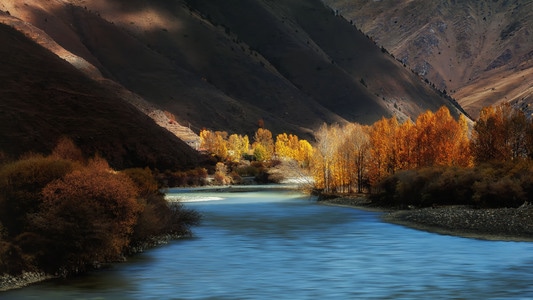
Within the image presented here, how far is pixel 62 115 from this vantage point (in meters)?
96.1

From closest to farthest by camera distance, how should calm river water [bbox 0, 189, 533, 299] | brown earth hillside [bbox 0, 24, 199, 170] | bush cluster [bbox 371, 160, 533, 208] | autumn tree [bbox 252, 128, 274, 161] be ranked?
calm river water [bbox 0, 189, 533, 299]
bush cluster [bbox 371, 160, 533, 208]
brown earth hillside [bbox 0, 24, 199, 170]
autumn tree [bbox 252, 128, 274, 161]

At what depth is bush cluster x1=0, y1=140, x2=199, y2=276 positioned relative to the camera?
27.4m

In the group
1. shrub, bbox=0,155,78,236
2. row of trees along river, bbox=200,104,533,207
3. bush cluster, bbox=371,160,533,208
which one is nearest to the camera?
shrub, bbox=0,155,78,236

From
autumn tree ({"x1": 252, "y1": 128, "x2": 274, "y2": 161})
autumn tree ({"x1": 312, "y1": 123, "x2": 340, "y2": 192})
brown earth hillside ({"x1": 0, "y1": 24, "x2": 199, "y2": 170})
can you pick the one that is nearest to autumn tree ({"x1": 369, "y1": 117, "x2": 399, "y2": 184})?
autumn tree ({"x1": 312, "y1": 123, "x2": 340, "y2": 192})

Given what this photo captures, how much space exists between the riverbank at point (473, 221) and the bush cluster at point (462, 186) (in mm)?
2059

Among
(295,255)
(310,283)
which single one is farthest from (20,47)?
(310,283)

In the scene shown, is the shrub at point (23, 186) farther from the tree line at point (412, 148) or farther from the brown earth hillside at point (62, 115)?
the brown earth hillside at point (62, 115)

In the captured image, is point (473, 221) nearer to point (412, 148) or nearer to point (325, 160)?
point (412, 148)

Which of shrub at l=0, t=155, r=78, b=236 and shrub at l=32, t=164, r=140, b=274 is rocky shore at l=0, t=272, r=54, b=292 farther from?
shrub at l=0, t=155, r=78, b=236

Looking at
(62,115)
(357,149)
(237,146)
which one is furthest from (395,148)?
(237,146)

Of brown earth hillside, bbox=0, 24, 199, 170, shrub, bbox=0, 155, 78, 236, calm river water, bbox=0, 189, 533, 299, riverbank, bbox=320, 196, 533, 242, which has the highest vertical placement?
brown earth hillside, bbox=0, 24, 199, 170

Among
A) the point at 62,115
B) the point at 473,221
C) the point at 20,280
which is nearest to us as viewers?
the point at 20,280

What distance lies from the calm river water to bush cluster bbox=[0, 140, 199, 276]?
41.5 inches

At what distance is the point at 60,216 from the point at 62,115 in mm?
71152
